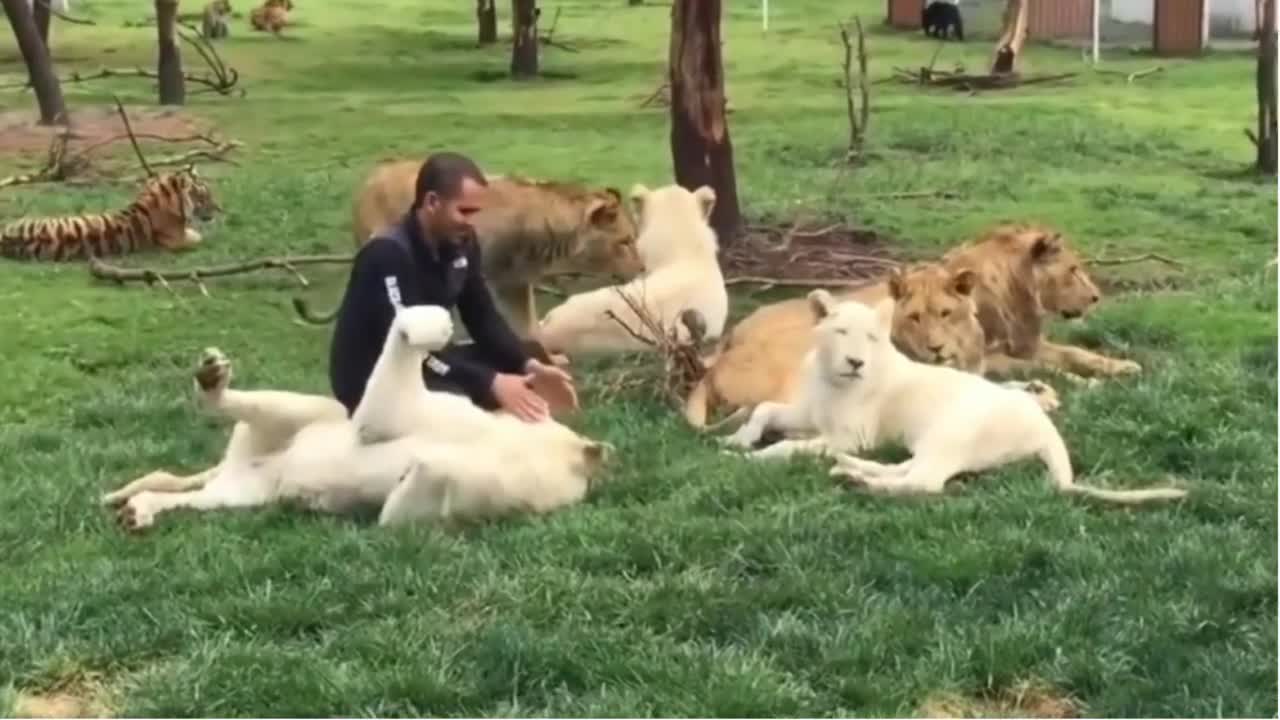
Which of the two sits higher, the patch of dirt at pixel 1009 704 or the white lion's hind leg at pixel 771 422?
the white lion's hind leg at pixel 771 422

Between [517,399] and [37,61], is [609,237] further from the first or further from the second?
[37,61]

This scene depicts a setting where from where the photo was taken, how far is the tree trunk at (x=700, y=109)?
1189 centimetres

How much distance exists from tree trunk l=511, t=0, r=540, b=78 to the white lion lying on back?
56.4ft

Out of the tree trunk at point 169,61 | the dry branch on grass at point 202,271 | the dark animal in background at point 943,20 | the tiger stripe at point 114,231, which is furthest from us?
the dark animal in background at point 943,20

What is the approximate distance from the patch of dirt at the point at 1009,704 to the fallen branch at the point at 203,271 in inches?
288

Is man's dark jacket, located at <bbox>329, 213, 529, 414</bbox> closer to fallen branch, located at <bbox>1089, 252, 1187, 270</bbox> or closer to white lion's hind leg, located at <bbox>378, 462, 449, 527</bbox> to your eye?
white lion's hind leg, located at <bbox>378, 462, 449, 527</bbox>

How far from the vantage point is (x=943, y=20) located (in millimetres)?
32781

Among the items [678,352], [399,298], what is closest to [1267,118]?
[678,352]

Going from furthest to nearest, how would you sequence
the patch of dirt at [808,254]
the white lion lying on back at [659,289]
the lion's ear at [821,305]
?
1. the patch of dirt at [808,254]
2. the white lion lying on back at [659,289]
3. the lion's ear at [821,305]

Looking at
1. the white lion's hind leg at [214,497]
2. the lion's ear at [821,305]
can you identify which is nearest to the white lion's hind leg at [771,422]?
the lion's ear at [821,305]

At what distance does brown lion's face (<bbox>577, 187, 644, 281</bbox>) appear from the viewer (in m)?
9.23

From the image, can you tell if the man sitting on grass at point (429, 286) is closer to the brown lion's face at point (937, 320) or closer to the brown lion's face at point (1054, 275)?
the brown lion's face at point (937, 320)

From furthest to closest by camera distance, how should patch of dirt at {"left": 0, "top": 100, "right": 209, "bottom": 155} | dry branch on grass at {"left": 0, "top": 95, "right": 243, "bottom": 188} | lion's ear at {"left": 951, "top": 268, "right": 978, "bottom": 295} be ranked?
patch of dirt at {"left": 0, "top": 100, "right": 209, "bottom": 155}, dry branch on grass at {"left": 0, "top": 95, "right": 243, "bottom": 188}, lion's ear at {"left": 951, "top": 268, "right": 978, "bottom": 295}

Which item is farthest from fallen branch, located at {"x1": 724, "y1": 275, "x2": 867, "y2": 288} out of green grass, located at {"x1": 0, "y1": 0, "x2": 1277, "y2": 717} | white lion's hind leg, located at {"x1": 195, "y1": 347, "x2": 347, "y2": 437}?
white lion's hind leg, located at {"x1": 195, "y1": 347, "x2": 347, "y2": 437}
